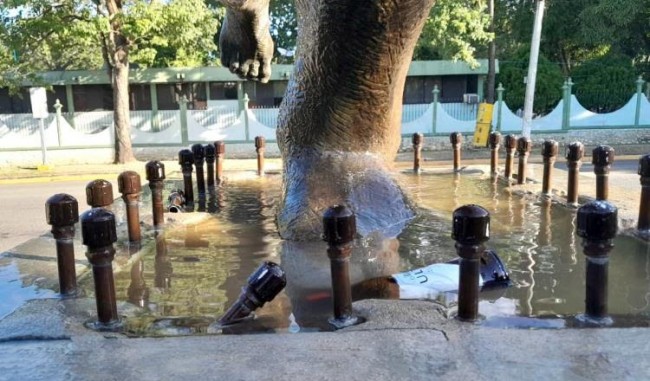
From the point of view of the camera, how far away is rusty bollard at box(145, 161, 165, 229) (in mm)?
5695

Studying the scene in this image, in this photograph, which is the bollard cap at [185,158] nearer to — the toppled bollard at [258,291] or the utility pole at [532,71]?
the toppled bollard at [258,291]

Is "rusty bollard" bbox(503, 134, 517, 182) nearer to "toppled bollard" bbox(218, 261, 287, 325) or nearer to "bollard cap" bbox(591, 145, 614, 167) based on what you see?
"bollard cap" bbox(591, 145, 614, 167)

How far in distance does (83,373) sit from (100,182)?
236 centimetres

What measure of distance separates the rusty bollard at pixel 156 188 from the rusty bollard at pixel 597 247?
3.78 m

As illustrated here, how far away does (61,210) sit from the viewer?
3844mm

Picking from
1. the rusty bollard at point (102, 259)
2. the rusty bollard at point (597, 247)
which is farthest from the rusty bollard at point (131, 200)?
the rusty bollard at point (597, 247)

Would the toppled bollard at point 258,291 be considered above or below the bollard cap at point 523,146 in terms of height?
below

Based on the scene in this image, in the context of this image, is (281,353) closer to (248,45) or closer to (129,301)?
(129,301)

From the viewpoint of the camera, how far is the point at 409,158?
17219 millimetres

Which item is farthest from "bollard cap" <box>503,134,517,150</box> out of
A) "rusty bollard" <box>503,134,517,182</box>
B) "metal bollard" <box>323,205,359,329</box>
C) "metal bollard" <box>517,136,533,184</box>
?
"metal bollard" <box>323,205,359,329</box>

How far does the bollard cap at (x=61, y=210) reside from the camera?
151 inches

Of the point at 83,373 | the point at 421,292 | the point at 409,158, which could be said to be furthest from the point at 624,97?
the point at 83,373

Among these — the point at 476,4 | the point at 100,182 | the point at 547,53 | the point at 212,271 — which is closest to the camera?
the point at 212,271

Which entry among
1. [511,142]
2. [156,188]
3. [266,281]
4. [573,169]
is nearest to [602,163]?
[573,169]
